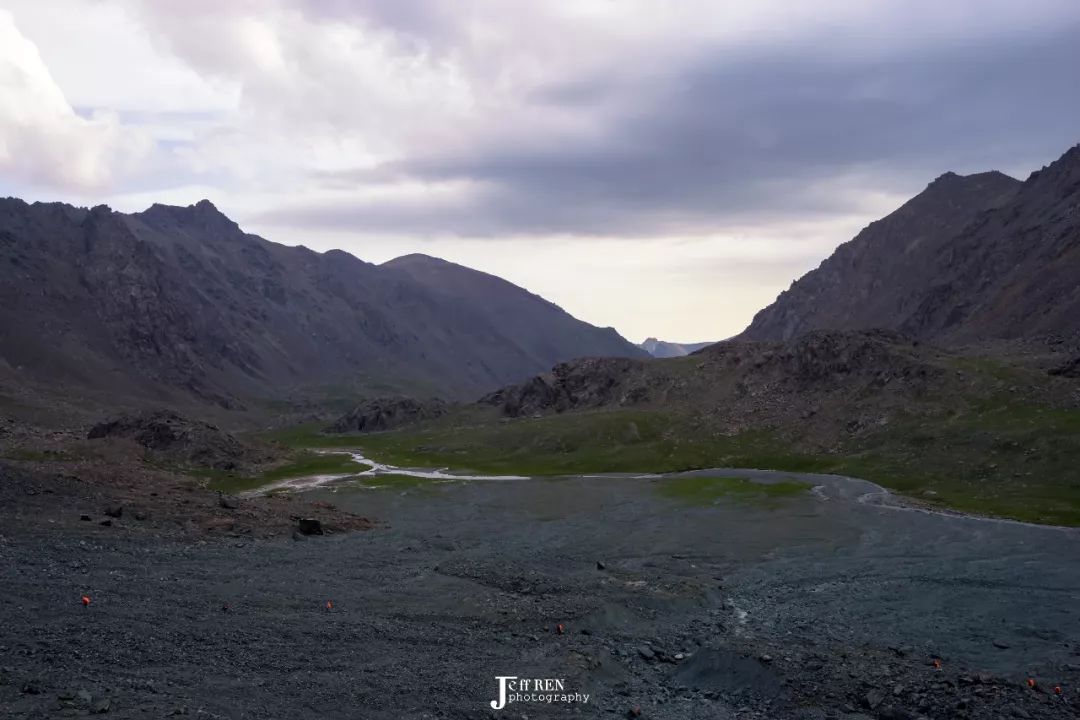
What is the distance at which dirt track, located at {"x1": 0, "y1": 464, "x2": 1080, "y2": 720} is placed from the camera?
29375 millimetres

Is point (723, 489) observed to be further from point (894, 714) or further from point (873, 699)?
point (894, 714)

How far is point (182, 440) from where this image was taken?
118062mm

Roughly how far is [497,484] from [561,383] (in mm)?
82290

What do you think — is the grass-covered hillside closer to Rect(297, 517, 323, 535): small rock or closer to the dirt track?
the dirt track

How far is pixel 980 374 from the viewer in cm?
11675

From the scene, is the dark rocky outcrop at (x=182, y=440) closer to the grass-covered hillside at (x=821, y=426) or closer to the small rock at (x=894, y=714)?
the grass-covered hillside at (x=821, y=426)

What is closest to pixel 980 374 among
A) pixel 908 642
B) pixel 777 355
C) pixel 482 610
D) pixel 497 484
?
pixel 777 355

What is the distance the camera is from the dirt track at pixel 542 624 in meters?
29.4

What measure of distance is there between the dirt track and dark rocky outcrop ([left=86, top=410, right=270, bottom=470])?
187ft

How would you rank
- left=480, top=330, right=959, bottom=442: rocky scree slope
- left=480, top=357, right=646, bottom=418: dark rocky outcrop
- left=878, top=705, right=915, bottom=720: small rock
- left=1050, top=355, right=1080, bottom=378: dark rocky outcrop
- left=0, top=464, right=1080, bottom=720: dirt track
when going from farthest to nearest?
1. left=480, top=357, right=646, bottom=418: dark rocky outcrop
2. left=480, top=330, right=959, bottom=442: rocky scree slope
3. left=1050, top=355, right=1080, bottom=378: dark rocky outcrop
4. left=0, top=464, right=1080, bottom=720: dirt track
5. left=878, top=705, right=915, bottom=720: small rock

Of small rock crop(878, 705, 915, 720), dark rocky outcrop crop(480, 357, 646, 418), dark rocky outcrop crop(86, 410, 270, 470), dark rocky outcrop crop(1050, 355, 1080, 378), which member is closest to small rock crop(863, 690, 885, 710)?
small rock crop(878, 705, 915, 720)

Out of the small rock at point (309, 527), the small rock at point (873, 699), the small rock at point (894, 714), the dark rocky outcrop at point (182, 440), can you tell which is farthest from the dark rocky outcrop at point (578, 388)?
the small rock at point (894, 714)

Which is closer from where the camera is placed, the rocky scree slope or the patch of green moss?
the patch of green moss

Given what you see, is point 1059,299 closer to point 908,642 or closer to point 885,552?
point 885,552
